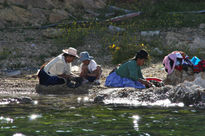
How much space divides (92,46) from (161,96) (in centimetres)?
729

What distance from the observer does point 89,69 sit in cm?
1105

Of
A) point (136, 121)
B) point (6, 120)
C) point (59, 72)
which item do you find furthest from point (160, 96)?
point (6, 120)

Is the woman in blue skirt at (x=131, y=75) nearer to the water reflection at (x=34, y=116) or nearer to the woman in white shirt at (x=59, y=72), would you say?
the woman in white shirt at (x=59, y=72)

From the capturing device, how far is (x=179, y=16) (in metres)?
18.8

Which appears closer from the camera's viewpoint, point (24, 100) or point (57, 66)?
point (24, 100)

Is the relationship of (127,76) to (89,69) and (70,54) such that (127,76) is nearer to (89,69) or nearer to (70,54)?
(89,69)

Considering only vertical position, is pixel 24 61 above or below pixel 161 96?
above

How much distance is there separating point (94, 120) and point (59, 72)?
3652 millimetres

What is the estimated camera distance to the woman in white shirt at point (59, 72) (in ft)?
34.5

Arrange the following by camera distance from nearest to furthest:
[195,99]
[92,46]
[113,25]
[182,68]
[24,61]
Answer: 1. [195,99]
2. [182,68]
3. [24,61]
4. [92,46]
5. [113,25]

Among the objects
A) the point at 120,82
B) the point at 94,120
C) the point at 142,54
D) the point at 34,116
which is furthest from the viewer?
the point at 120,82

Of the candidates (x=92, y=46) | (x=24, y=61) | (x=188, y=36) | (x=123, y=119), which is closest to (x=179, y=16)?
(x=188, y=36)

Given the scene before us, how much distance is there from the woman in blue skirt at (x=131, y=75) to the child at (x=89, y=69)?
403 millimetres

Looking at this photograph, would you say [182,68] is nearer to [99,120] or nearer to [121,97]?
[121,97]
